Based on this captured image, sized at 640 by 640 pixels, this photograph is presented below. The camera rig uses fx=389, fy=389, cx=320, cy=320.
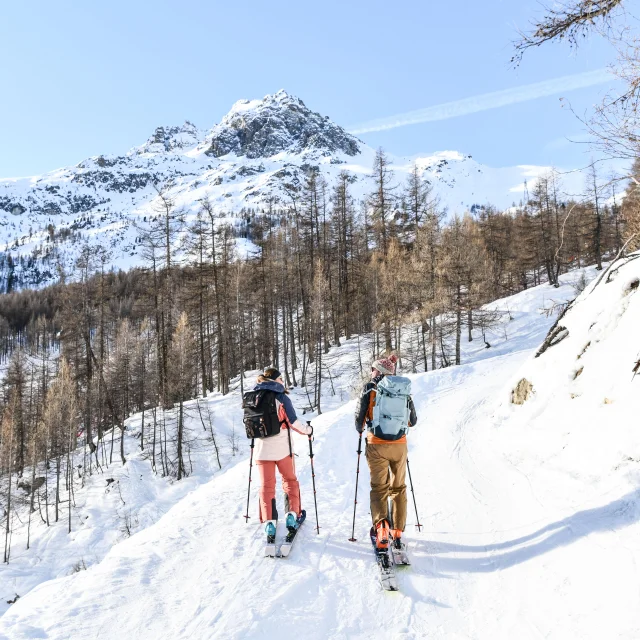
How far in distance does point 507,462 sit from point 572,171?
6.34m

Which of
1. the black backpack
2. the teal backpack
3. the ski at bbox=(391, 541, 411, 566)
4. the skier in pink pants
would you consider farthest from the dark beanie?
the ski at bbox=(391, 541, 411, 566)

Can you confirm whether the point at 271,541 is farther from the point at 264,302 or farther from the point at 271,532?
the point at 264,302

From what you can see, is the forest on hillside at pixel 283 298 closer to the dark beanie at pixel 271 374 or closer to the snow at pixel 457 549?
the snow at pixel 457 549

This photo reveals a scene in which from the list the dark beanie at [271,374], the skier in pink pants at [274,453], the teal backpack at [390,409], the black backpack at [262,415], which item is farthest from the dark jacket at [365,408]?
the dark beanie at [271,374]

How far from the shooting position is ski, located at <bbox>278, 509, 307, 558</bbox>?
4.81 m

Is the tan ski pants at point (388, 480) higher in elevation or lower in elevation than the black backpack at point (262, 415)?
lower

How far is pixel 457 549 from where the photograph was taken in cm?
502

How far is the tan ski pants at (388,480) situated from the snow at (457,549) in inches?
23.5

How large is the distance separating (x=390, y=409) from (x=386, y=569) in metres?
1.74

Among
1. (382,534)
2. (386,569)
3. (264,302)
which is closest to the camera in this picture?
(386,569)

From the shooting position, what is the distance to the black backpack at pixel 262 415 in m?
5.18

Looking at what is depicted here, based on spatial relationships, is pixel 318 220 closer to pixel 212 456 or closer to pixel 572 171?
pixel 212 456

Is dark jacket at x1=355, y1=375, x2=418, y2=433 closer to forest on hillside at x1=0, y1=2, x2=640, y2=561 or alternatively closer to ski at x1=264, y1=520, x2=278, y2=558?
ski at x1=264, y1=520, x2=278, y2=558

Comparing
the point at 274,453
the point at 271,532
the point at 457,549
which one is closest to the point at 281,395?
the point at 274,453
